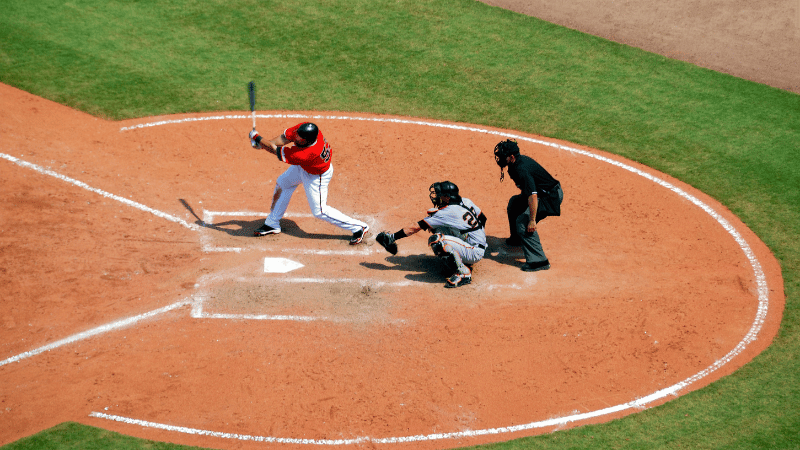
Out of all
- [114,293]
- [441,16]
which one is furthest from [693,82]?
[114,293]

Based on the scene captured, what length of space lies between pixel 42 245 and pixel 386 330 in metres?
5.24

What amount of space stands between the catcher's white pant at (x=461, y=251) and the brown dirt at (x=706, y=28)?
949 centimetres

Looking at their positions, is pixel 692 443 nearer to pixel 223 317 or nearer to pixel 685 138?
pixel 223 317

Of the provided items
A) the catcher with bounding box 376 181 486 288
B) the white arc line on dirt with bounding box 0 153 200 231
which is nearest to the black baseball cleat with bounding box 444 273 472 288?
the catcher with bounding box 376 181 486 288

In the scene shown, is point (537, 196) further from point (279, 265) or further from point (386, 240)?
point (279, 265)

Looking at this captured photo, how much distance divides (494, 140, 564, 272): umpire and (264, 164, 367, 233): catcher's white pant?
234cm

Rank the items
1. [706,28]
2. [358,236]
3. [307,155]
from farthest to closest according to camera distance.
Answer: [706,28], [358,236], [307,155]

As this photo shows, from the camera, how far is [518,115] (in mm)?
13602

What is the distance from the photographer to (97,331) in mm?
8164

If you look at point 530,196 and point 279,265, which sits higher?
point 530,196

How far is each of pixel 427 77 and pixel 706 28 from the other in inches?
288

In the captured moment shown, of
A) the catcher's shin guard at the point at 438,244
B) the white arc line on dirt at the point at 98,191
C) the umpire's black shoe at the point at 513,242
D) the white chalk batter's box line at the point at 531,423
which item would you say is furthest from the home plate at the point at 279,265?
the umpire's black shoe at the point at 513,242

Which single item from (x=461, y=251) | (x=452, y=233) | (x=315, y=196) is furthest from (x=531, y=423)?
(x=315, y=196)

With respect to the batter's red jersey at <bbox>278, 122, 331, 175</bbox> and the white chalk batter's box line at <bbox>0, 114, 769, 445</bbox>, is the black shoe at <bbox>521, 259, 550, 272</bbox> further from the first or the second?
the batter's red jersey at <bbox>278, 122, 331, 175</bbox>
